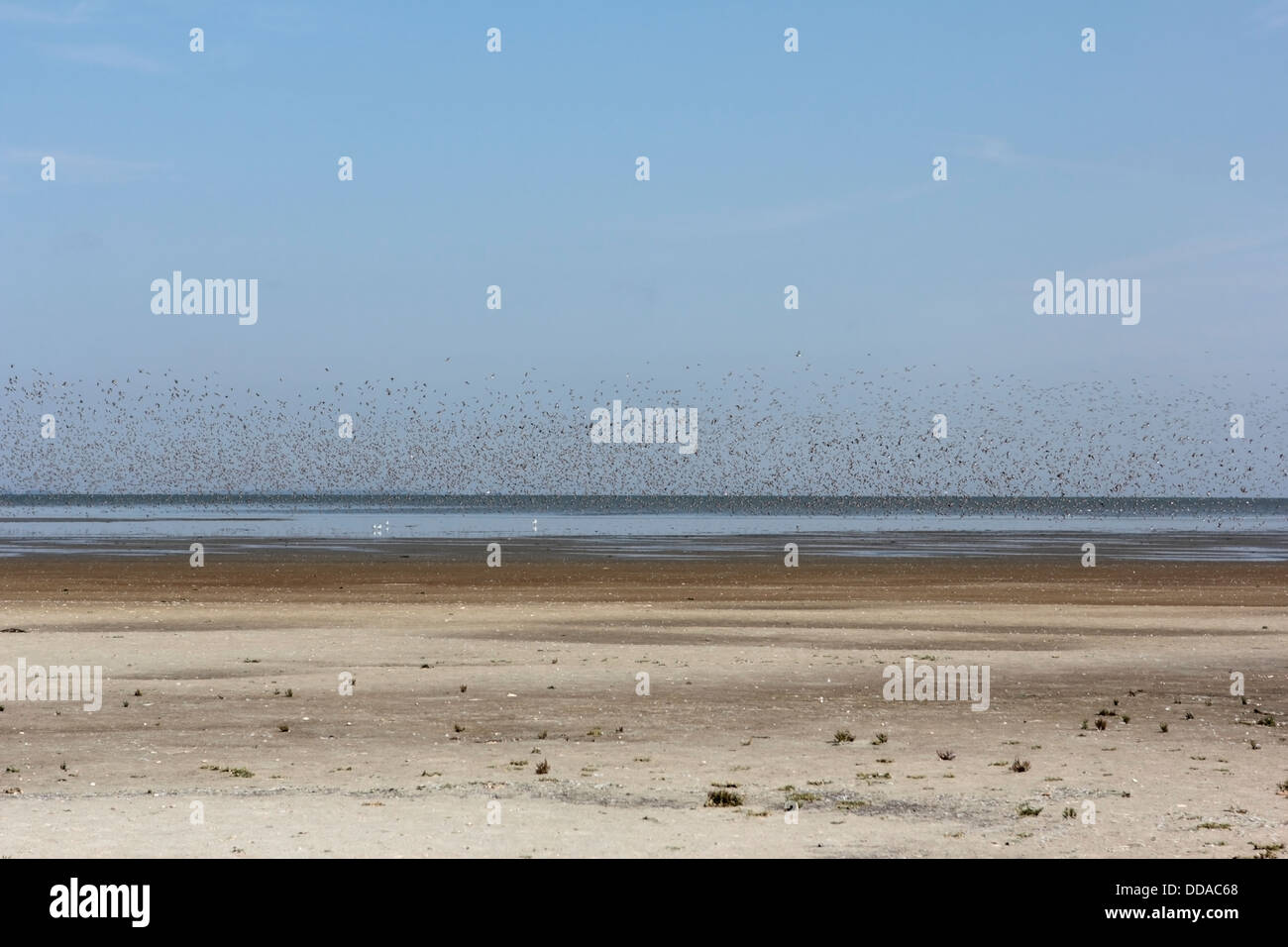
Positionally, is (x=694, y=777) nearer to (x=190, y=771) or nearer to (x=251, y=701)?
(x=190, y=771)

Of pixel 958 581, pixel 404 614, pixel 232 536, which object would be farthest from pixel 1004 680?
pixel 232 536

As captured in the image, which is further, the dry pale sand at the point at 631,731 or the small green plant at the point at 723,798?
the small green plant at the point at 723,798

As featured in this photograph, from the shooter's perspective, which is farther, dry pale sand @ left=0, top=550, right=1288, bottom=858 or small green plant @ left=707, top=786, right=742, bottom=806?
small green plant @ left=707, top=786, right=742, bottom=806

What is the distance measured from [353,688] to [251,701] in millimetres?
2276

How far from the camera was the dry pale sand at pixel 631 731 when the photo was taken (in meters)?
15.9

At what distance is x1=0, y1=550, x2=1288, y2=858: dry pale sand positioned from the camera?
52.2 ft

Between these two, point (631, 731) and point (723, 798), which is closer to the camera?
point (723, 798)

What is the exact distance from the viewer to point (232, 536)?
335 ft

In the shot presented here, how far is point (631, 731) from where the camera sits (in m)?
23.5

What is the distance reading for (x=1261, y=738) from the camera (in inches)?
891
